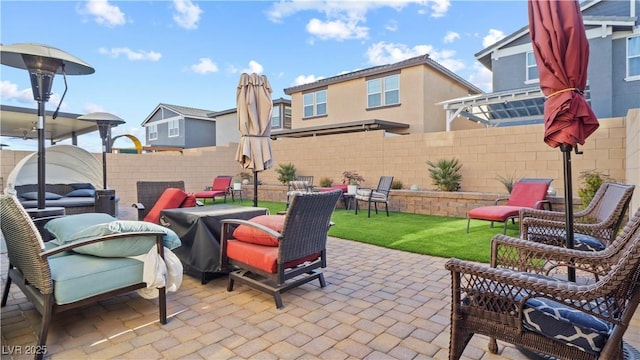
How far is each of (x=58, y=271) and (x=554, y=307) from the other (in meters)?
3.08

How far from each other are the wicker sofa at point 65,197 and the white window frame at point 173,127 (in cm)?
1540

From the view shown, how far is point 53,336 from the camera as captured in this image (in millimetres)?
2391

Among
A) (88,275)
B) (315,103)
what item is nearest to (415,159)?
(315,103)

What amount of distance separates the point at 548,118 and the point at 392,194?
6483 millimetres

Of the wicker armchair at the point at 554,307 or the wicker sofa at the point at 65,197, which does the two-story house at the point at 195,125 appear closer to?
the wicker sofa at the point at 65,197

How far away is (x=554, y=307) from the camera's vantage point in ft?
5.56

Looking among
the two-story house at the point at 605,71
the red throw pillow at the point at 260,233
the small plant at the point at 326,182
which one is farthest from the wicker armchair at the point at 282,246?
the two-story house at the point at 605,71

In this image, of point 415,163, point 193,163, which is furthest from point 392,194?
point 193,163

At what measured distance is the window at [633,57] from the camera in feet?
36.8

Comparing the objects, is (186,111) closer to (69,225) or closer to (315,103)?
(315,103)

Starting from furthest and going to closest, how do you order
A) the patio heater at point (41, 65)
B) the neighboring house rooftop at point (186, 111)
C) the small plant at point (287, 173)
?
the neighboring house rooftop at point (186, 111) < the small plant at point (287, 173) < the patio heater at point (41, 65)

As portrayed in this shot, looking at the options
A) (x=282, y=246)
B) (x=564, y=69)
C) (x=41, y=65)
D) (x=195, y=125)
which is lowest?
(x=282, y=246)

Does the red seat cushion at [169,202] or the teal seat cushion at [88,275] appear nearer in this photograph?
the teal seat cushion at [88,275]

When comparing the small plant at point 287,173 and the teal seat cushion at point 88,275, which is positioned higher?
the small plant at point 287,173
